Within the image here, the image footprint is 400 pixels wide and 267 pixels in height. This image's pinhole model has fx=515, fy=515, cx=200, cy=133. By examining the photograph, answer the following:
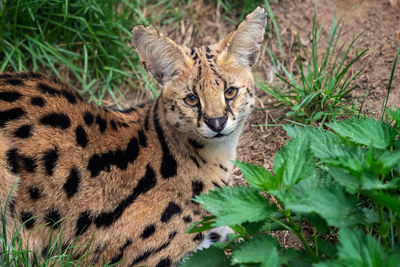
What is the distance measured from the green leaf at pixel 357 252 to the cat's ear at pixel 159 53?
173 cm

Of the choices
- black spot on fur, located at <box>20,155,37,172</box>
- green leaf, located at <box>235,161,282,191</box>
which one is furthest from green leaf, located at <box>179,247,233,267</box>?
black spot on fur, located at <box>20,155,37,172</box>

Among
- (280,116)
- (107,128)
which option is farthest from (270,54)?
(107,128)

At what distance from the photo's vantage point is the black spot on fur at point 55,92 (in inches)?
134

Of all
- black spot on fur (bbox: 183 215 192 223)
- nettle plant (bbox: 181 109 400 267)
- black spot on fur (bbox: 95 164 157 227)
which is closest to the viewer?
nettle plant (bbox: 181 109 400 267)

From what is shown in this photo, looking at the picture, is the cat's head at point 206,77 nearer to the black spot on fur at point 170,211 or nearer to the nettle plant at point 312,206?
the black spot on fur at point 170,211

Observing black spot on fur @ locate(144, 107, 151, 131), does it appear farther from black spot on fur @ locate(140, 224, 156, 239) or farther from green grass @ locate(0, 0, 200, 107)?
green grass @ locate(0, 0, 200, 107)

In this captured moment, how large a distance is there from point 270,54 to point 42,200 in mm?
2844

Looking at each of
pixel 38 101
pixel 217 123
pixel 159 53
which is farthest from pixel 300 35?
pixel 38 101

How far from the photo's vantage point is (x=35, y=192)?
315cm

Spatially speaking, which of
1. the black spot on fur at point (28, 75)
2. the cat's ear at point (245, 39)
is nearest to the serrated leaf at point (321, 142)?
the cat's ear at point (245, 39)

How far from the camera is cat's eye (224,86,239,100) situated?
3.45m

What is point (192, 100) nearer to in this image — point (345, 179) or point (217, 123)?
point (217, 123)

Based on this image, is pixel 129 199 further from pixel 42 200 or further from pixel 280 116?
pixel 280 116

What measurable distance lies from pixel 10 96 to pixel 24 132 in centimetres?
28
